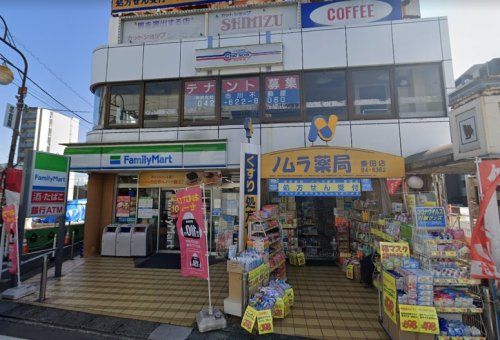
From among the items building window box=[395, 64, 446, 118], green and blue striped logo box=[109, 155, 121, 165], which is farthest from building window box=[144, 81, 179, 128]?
building window box=[395, 64, 446, 118]

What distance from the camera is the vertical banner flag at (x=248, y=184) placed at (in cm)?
650

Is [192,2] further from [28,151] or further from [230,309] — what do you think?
[230,309]

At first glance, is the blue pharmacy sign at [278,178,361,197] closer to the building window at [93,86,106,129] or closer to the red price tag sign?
the red price tag sign

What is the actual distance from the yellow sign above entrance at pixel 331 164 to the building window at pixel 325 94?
268 centimetres

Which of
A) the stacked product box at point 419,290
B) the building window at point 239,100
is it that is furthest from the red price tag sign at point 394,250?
the building window at point 239,100

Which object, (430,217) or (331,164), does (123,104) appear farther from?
(430,217)

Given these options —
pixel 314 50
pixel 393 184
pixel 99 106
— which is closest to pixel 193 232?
pixel 393 184


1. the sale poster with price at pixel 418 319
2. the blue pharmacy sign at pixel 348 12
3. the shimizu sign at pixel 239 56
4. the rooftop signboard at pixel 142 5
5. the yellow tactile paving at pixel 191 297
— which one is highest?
Result: the rooftop signboard at pixel 142 5

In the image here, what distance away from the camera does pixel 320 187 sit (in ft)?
23.2

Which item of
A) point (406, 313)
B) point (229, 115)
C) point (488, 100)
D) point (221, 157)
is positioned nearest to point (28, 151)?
point (221, 157)

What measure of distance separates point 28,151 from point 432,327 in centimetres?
914

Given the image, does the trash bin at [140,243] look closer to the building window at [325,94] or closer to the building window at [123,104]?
the building window at [123,104]

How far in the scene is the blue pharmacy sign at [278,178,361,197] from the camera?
6.95 m

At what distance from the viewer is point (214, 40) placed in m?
10.2
